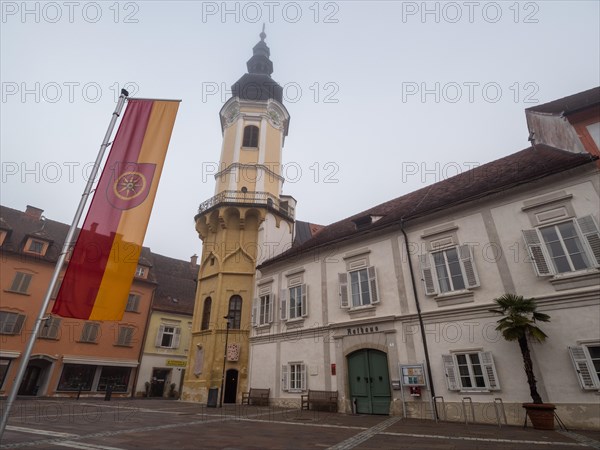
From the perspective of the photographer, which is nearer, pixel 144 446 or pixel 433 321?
pixel 144 446

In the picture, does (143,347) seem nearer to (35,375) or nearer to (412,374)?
(35,375)

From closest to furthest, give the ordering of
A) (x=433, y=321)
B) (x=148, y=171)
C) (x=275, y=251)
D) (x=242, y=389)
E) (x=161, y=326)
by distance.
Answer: (x=148, y=171) → (x=433, y=321) → (x=242, y=389) → (x=275, y=251) → (x=161, y=326)

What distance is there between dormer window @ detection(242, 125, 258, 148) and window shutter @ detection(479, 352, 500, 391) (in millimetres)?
21479

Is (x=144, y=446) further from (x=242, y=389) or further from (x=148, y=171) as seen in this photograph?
(x=242, y=389)

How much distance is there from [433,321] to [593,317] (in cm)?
496

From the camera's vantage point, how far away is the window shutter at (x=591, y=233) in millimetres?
10625

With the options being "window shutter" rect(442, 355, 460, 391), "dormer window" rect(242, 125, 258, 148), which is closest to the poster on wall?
"window shutter" rect(442, 355, 460, 391)

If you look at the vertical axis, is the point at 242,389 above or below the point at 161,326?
below

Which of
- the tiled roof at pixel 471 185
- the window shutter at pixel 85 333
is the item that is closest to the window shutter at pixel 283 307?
the tiled roof at pixel 471 185

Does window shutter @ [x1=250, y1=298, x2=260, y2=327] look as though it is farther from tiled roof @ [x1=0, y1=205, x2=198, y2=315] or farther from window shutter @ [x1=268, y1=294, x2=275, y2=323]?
tiled roof @ [x1=0, y1=205, x2=198, y2=315]

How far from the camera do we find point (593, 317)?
1027 cm

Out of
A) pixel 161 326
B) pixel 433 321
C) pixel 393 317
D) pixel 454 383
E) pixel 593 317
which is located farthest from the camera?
pixel 161 326

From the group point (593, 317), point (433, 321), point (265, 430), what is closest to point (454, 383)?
point (433, 321)

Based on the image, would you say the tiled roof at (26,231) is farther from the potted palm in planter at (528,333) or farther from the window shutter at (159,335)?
the potted palm in planter at (528,333)
